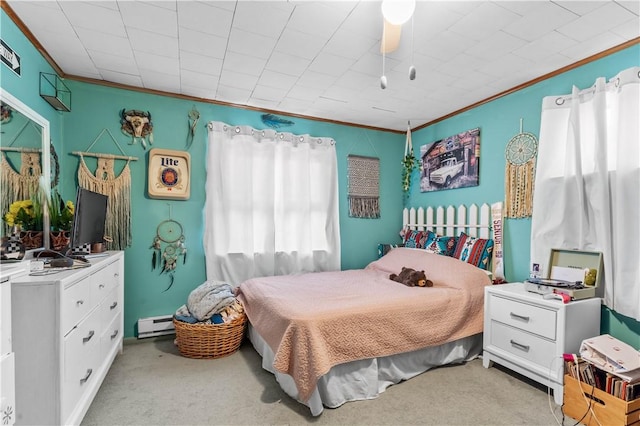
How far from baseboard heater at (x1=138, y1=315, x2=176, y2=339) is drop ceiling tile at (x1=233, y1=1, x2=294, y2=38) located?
259cm

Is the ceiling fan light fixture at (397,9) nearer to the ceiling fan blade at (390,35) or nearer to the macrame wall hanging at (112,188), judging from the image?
the ceiling fan blade at (390,35)

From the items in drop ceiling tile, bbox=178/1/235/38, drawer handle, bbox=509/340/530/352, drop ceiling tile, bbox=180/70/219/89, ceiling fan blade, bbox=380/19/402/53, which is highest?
drop ceiling tile, bbox=178/1/235/38

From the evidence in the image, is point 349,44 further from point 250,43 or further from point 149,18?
point 149,18

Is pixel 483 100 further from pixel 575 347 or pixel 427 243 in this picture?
pixel 575 347

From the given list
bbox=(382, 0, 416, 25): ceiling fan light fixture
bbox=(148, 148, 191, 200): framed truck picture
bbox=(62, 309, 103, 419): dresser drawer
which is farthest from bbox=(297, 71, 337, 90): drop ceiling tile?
bbox=(62, 309, 103, 419): dresser drawer

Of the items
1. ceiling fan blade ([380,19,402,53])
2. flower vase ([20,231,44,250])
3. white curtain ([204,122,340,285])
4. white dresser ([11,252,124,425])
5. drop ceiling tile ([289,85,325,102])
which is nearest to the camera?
white dresser ([11,252,124,425])

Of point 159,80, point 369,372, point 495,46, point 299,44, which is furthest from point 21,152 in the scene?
point 495,46

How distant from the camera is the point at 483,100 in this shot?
3107 mm

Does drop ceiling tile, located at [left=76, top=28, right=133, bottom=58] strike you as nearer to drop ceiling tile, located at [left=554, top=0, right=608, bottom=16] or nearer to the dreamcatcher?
the dreamcatcher

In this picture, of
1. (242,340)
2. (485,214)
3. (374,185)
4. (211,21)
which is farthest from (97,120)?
(485,214)

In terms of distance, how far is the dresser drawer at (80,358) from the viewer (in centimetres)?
149

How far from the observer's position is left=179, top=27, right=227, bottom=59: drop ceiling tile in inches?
80.7

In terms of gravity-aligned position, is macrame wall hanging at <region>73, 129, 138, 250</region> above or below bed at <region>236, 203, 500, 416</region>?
above

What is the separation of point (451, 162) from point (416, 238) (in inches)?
36.9
